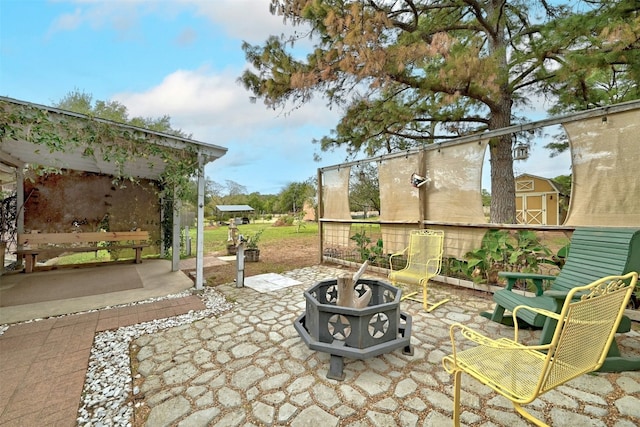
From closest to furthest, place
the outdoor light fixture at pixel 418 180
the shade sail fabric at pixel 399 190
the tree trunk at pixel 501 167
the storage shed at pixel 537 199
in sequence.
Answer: the outdoor light fixture at pixel 418 180 < the shade sail fabric at pixel 399 190 < the tree trunk at pixel 501 167 < the storage shed at pixel 537 199

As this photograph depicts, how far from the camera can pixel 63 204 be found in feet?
20.7

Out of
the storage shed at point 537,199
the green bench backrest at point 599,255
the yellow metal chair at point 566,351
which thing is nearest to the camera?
the yellow metal chair at point 566,351

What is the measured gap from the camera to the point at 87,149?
10.4ft

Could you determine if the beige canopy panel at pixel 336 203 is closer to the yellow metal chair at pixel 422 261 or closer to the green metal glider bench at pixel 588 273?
the yellow metal chair at pixel 422 261

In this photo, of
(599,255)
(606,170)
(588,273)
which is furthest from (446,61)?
(588,273)

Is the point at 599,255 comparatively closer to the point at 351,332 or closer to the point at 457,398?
the point at 457,398

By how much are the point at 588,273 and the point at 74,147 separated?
585cm

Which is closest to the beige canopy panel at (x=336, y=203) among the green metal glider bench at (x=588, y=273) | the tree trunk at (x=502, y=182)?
the tree trunk at (x=502, y=182)

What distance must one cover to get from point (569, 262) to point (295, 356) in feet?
9.35

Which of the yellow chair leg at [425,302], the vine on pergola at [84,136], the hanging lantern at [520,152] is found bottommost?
the yellow chair leg at [425,302]

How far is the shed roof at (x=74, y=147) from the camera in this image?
2.69 metres

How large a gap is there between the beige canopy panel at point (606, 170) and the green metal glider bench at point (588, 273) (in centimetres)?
46

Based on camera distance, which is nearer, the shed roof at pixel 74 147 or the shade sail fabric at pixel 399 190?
the shed roof at pixel 74 147

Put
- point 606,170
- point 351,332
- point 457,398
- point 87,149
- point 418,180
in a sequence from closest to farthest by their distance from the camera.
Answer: point 457,398 → point 351,332 → point 606,170 → point 87,149 → point 418,180
